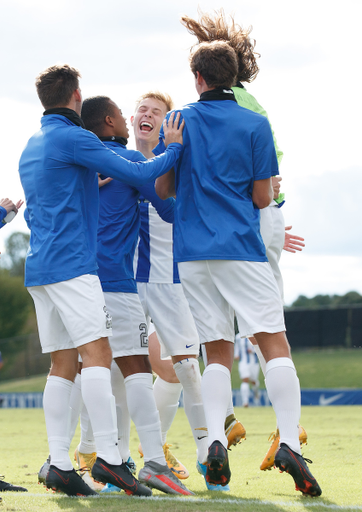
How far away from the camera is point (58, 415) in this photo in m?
3.87

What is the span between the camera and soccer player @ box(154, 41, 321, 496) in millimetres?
3736

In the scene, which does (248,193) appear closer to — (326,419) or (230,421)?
(230,421)

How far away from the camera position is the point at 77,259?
3791 mm

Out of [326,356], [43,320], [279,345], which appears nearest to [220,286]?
[279,345]

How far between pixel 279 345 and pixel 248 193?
93 cm

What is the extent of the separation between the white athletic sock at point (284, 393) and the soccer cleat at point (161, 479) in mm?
766

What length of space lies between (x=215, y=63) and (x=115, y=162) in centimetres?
88

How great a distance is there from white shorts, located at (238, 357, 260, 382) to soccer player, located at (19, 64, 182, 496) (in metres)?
15.5

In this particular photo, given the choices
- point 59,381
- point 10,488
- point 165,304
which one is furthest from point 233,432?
point 10,488

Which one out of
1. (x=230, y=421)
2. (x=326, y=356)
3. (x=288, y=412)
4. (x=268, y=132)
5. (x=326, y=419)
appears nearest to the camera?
(x=288, y=412)

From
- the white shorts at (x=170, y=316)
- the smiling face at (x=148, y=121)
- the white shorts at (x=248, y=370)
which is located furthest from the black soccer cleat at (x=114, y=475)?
the white shorts at (x=248, y=370)

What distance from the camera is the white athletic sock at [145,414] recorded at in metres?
4.08

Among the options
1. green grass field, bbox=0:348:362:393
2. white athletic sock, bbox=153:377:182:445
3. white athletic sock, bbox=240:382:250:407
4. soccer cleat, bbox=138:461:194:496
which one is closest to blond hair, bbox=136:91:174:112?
white athletic sock, bbox=153:377:182:445

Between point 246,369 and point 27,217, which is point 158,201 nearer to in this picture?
point 27,217
